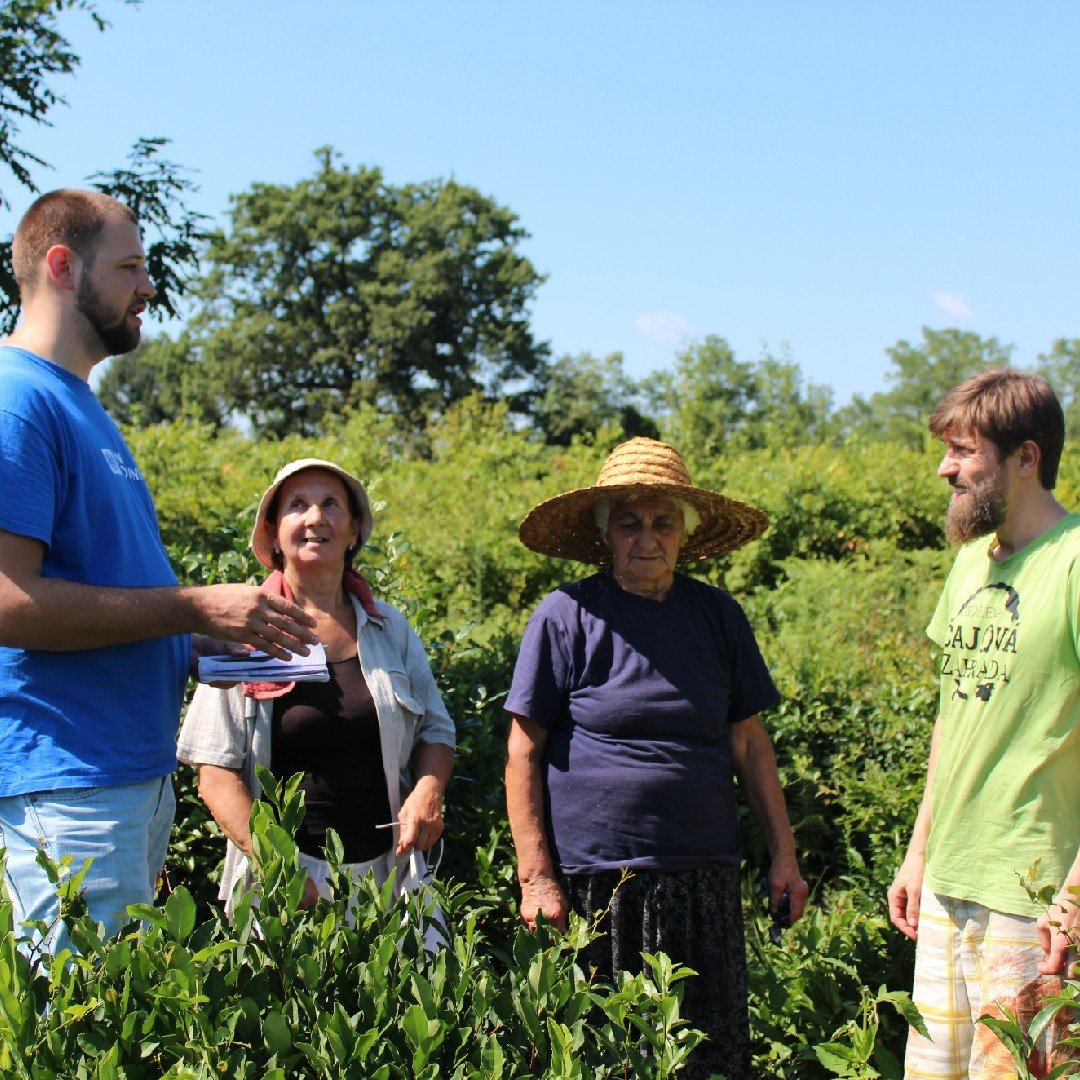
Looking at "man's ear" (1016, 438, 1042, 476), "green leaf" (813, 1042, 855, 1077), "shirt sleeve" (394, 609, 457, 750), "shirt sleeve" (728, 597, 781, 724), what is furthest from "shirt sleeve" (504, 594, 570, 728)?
"green leaf" (813, 1042, 855, 1077)

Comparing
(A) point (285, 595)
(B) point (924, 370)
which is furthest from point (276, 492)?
(B) point (924, 370)

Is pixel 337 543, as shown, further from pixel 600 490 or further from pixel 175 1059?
pixel 175 1059

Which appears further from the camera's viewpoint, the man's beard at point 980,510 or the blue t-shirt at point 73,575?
the man's beard at point 980,510

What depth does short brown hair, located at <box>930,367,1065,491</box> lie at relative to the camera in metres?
2.57

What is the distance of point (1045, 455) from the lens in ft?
8.54

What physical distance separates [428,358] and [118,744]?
155ft

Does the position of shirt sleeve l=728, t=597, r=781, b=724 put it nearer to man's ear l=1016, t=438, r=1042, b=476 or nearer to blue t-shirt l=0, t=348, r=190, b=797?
man's ear l=1016, t=438, r=1042, b=476

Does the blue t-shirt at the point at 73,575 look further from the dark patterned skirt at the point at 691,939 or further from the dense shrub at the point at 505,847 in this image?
the dark patterned skirt at the point at 691,939

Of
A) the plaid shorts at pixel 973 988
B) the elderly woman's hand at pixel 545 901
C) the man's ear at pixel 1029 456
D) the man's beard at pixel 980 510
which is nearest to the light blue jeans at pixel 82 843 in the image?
the elderly woman's hand at pixel 545 901

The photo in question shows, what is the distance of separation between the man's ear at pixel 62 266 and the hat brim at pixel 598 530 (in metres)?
1.31

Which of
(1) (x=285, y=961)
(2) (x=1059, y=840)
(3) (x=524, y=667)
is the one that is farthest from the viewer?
(3) (x=524, y=667)

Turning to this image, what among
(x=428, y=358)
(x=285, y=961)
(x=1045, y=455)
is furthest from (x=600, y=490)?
(x=428, y=358)

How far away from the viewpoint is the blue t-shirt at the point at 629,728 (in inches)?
111

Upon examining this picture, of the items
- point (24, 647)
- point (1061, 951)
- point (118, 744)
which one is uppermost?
point (24, 647)
